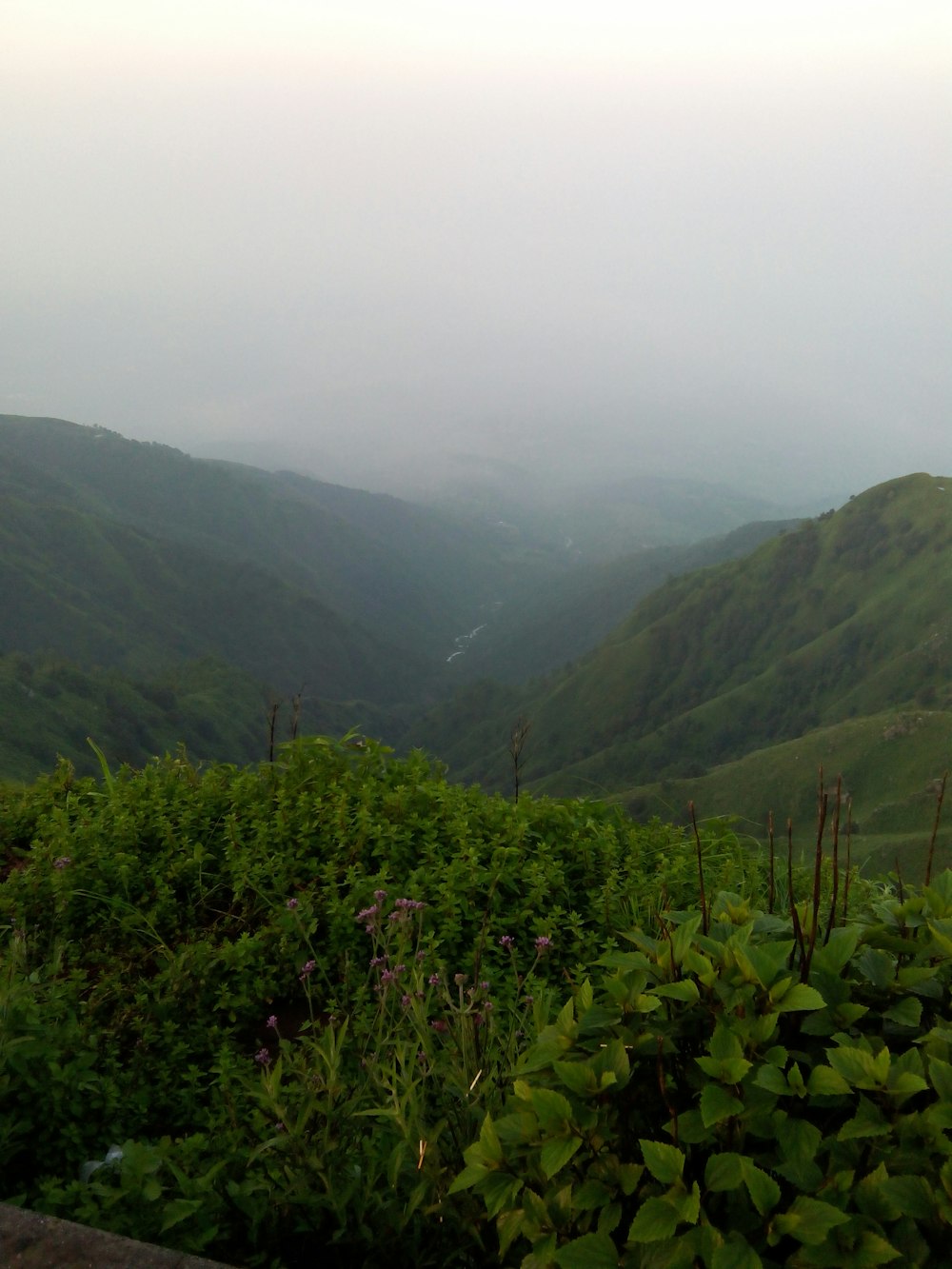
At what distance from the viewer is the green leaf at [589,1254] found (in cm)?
182

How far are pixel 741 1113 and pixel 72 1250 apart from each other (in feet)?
5.12

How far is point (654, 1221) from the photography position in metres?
1.78

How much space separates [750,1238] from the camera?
1.86 metres

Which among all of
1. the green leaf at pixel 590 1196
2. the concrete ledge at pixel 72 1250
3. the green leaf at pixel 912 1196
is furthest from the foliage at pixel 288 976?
the green leaf at pixel 912 1196

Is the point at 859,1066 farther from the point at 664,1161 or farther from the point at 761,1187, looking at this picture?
the point at 664,1161

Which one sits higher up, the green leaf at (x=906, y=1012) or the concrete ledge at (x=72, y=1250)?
the green leaf at (x=906, y=1012)

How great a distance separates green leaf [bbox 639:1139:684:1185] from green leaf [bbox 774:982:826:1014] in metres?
0.36

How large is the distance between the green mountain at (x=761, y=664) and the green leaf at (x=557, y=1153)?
120614 millimetres

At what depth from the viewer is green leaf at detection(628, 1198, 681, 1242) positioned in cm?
175

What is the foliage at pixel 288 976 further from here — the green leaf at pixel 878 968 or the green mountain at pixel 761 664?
the green mountain at pixel 761 664

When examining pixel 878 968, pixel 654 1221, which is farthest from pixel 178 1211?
pixel 878 968

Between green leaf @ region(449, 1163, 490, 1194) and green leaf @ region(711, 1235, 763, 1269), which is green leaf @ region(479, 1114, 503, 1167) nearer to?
green leaf @ region(449, 1163, 490, 1194)

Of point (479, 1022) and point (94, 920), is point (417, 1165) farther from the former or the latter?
point (94, 920)

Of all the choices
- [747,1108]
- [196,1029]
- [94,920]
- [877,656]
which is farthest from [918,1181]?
[877,656]
